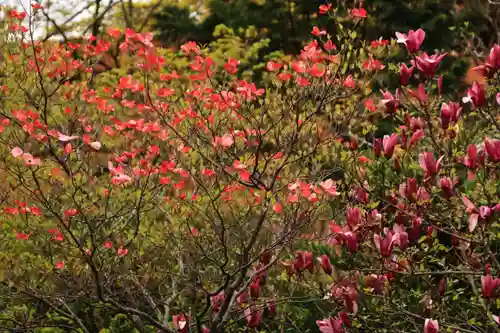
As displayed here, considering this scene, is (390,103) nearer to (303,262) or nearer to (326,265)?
(326,265)

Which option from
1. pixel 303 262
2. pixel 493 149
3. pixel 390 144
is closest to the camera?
pixel 493 149

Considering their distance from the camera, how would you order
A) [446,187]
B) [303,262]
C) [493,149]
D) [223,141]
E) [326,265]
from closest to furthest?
1. [493,149]
2. [446,187]
3. [326,265]
4. [303,262]
5. [223,141]

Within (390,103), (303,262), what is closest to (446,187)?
(390,103)


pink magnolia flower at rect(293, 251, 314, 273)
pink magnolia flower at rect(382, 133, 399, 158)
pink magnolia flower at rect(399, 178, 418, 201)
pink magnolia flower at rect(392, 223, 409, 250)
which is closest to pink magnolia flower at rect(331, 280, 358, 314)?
pink magnolia flower at rect(293, 251, 314, 273)

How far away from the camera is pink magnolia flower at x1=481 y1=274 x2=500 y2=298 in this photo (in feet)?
10.8

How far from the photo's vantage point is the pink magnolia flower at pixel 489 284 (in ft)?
10.8

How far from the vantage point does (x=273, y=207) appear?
4.58 meters

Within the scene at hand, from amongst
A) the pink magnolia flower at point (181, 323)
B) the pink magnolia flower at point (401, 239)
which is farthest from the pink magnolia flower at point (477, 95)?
the pink magnolia flower at point (181, 323)

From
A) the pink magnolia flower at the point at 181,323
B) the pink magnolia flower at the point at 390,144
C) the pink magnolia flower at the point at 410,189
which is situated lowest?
the pink magnolia flower at the point at 181,323

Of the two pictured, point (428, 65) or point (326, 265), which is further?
point (326, 265)

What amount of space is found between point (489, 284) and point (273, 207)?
1593 mm

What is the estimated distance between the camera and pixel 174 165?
4695 millimetres

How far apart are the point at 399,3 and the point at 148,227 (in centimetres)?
1166

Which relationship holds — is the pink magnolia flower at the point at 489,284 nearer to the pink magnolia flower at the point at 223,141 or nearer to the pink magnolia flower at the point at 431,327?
the pink magnolia flower at the point at 431,327
